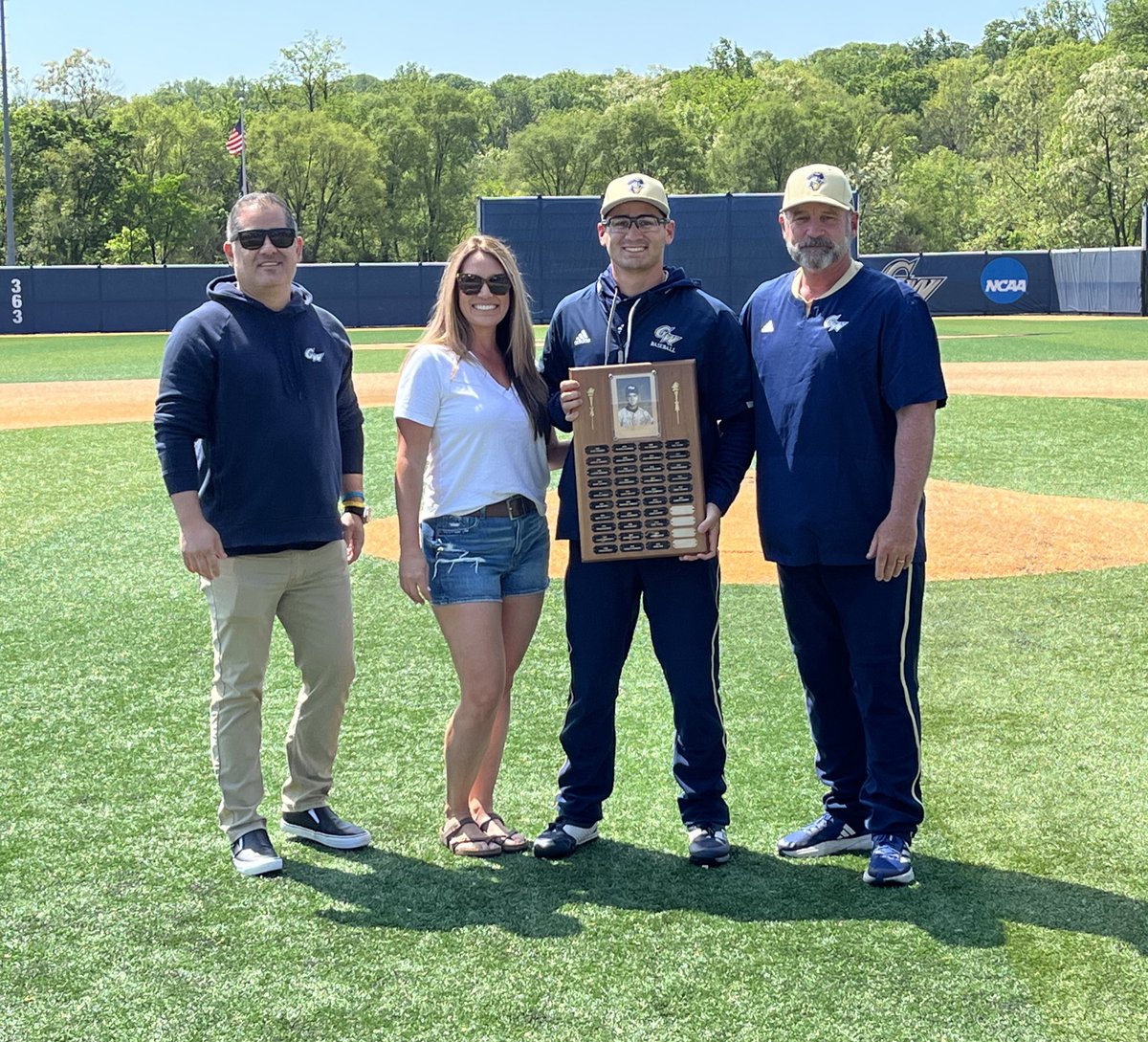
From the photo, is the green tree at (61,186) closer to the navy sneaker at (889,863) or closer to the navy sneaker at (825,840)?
the navy sneaker at (825,840)

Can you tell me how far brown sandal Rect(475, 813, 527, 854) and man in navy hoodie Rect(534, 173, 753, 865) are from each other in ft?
0.28

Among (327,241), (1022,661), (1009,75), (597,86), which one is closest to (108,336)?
(327,241)

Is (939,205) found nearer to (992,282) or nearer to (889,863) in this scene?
(992,282)

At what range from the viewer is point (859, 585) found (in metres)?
3.98

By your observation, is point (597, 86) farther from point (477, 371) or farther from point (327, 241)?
point (477, 371)

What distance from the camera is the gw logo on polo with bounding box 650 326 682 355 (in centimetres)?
397

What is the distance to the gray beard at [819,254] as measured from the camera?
3.90 meters

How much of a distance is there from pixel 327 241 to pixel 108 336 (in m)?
31.2

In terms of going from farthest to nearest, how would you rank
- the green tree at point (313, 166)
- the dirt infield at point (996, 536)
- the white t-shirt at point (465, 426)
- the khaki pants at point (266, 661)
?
the green tree at point (313, 166), the dirt infield at point (996, 536), the khaki pants at point (266, 661), the white t-shirt at point (465, 426)

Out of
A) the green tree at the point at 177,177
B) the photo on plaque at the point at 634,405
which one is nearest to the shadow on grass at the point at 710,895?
the photo on plaque at the point at 634,405

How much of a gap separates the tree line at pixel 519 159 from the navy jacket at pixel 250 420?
5697 centimetres

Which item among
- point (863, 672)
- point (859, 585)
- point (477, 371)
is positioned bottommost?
point (863, 672)

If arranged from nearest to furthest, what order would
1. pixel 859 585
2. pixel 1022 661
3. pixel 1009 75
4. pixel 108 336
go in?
pixel 859 585 < pixel 1022 661 < pixel 108 336 < pixel 1009 75

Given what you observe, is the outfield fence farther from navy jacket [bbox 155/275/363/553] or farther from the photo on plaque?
the photo on plaque
